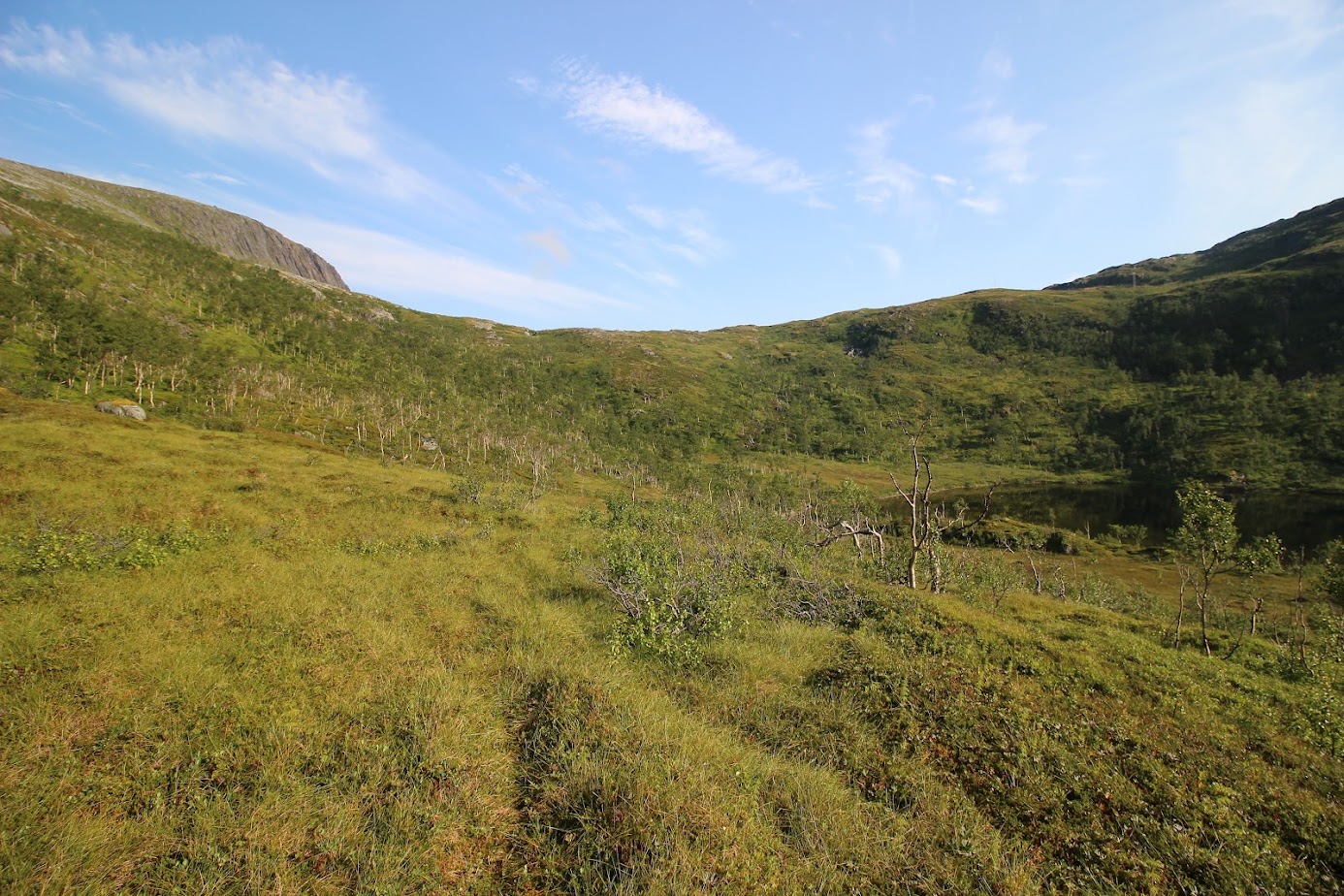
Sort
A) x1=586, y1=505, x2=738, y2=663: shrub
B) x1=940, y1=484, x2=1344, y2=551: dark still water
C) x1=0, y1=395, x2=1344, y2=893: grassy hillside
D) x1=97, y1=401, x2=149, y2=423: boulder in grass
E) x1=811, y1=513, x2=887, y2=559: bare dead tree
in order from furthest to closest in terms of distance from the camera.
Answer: x1=940, y1=484, x2=1344, y2=551: dark still water → x1=97, y1=401, x2=149, y2=423: boulder in grass → x1=811, y1=513, x2=887, y2=559: bare dead tree → x1=586, y1=505, x2=738, y2=663: shrub → x1=0, y1=395, x2=1344, y2=893: grassy hillside

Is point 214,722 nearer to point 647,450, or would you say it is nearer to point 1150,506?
point 647,450

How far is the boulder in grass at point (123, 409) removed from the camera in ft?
218

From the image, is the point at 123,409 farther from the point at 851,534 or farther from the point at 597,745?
the point at 597,745

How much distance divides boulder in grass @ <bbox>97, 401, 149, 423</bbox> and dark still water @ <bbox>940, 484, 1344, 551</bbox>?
557 ft

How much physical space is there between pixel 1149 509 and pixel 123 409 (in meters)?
215

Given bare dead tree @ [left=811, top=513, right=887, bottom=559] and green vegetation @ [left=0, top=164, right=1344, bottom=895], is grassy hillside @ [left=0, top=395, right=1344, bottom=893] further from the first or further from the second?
bare dead tree @ [left=811, top=513, right=887, bottom=559]

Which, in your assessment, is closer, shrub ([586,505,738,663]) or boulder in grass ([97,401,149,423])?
shrub ([586,505,738,663])

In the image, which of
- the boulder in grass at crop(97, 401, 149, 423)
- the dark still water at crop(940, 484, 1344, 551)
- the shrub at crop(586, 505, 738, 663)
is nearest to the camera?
the shrub at crop(586, 505, 738, 663)

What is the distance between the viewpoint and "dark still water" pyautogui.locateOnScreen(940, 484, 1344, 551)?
109125mm

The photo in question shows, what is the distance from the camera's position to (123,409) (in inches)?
2726

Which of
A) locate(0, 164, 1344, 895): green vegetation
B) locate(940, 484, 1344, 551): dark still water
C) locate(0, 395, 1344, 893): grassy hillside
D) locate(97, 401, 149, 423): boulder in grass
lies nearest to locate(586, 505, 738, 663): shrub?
locate(0, 164, 1344, 895): green vegetation

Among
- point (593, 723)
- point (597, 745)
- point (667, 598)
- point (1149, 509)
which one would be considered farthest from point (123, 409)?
point (1149, 509)

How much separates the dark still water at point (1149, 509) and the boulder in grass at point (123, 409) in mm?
169802

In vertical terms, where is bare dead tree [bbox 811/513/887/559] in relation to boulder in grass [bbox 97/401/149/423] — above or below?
above
